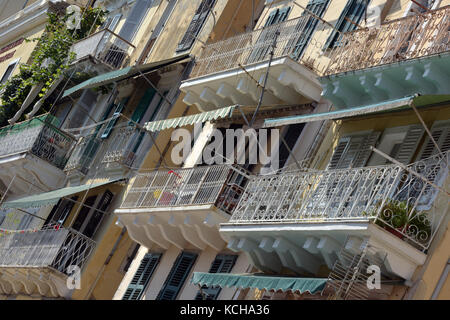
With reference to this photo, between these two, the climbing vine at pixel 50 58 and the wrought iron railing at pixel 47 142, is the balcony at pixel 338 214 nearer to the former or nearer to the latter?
the wrought iron railing at pixel 47 142

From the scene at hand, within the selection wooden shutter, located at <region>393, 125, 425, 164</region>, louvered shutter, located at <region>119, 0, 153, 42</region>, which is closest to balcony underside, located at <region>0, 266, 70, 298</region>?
louvered shutter, located at <region>119, 0, 153, 42</region>

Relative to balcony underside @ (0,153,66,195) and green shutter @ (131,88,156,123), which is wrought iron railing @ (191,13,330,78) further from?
balcony underside @ (0,153,66,195)

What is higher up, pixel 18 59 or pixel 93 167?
pixel 18 59

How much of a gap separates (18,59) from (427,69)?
25.7 metres

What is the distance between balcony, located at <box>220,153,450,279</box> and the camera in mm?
15797

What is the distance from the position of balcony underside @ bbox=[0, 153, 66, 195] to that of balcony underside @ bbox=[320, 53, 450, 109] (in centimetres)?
1239

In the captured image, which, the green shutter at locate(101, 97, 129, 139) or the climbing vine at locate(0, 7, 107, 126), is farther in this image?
the climbing vine at locate(0, 7, 107, 126)

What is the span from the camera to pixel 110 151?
2748 centimetres

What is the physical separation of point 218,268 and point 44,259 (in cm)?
667

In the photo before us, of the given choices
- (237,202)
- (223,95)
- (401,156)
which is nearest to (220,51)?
(223,95)

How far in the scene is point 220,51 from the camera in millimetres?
24188

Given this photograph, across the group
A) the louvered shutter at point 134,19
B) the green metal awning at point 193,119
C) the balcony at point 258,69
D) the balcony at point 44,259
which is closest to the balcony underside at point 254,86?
the balcony at point 258,69

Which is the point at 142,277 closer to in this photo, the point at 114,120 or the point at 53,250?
the point at 53,250

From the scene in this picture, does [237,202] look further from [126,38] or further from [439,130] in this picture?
[126,38]
